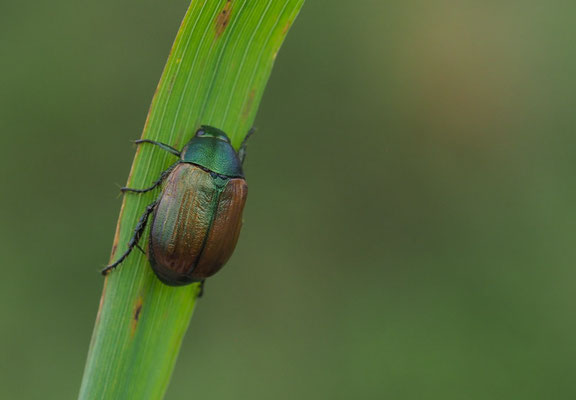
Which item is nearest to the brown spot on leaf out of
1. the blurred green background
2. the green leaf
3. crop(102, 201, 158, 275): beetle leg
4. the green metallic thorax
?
the green leaf

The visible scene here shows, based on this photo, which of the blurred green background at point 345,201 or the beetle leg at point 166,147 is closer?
the beetle leg at point 166,147

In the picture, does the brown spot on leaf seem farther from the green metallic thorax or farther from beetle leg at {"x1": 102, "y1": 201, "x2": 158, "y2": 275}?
beetle leg at {"x1": 102, "y1": 201, "x2": 158, "y2": 275}

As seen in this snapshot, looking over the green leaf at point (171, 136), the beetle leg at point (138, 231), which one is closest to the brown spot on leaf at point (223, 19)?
the green leaf at point (171, 136)

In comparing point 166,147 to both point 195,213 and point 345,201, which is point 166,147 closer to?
point 195,213

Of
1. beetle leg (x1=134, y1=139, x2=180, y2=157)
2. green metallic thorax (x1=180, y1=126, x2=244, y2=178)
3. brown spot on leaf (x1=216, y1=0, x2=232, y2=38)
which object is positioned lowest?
beetle leg (x1=134, y1=139, x2=180, y2=157)

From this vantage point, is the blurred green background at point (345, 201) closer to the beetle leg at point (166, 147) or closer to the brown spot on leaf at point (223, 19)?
the beetle leg at point (166, 147)

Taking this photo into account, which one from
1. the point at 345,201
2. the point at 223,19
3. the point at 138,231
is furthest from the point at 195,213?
the point at 345,201
